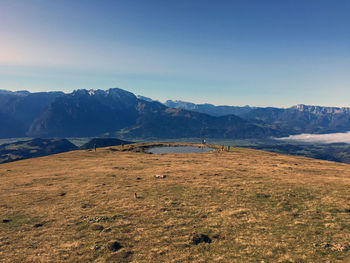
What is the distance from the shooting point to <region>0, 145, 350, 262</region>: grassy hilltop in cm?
1770

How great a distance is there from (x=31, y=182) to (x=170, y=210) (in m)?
32.0

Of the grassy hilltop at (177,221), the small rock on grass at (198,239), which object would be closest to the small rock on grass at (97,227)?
the grassy hilltop at (177,221)

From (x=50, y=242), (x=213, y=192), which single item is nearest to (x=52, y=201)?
(x=50, y=242)

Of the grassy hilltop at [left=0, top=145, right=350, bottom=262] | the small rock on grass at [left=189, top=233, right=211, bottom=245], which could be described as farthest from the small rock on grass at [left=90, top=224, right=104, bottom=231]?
the small rock on grass at [left=189, top=233, right=211, bottom=245]

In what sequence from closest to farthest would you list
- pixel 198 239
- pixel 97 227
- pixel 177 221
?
pixel 198 239
pixel 97 227
pixel 177 221

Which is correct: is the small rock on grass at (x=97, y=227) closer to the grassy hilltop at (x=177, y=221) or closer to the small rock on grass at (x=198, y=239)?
the grassy hilltop at (x=177, y=221)

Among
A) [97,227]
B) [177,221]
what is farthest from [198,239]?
[97,227]

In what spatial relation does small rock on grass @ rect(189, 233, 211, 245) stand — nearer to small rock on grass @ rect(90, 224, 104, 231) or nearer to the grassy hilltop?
the grassy hilltop

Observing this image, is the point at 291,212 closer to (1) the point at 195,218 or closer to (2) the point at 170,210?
(1) the point at 195,218

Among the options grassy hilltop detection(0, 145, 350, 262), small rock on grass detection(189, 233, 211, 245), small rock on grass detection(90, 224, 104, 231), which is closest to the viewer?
grassy hilltop detection(0, 145, 350, 262)

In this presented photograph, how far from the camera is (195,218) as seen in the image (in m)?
24.4

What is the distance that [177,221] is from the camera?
23719mm

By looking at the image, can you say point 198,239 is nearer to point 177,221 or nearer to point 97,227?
point 177,221

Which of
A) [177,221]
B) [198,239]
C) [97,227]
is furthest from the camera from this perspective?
[177,221]
